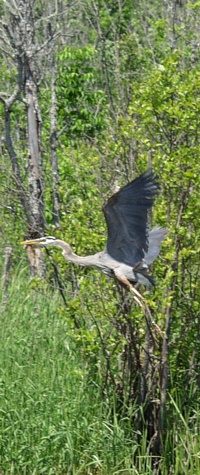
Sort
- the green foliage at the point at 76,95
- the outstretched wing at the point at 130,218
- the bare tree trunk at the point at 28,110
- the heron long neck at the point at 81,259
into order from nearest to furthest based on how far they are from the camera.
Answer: the outstretched wing at the point at 130,218 → the heron long neck at the point at 81,259 → the bare tree trunk at the point at 28,110 → the green foliage at the point at 76,95

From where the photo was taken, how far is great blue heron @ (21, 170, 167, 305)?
5246mm

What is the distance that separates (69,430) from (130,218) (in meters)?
1.28

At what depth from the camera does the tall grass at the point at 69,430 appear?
18.1 ft

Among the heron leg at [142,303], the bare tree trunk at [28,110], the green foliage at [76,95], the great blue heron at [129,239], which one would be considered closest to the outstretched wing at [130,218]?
the great blue heron at [129,239]

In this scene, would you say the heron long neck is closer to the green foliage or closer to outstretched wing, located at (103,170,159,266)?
outstretched wing, located at (103,170,159,266)

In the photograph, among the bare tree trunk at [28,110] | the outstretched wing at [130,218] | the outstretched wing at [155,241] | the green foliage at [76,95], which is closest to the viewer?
the outstretched wing at [130,218]

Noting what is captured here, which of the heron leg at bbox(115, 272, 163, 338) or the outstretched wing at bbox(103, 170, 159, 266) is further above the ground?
the outstretched wing at bbox(103, 170, 159, 266)

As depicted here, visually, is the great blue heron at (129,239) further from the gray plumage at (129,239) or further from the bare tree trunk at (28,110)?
the bare tree trunk at (28,110)

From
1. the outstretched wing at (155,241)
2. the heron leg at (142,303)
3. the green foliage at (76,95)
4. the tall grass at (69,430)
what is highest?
the green foliage at (76,95)

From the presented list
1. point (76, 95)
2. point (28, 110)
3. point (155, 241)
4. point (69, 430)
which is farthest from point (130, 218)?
point (76, 95)

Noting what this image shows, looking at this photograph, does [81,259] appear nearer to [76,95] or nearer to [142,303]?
[142,303]

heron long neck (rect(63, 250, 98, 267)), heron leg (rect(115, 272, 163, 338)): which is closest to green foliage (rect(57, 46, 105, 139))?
heron long neck (rect(63, 250, 98, 267))

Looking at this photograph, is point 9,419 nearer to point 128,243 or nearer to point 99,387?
point 99,387

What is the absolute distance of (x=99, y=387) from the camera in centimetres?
586
